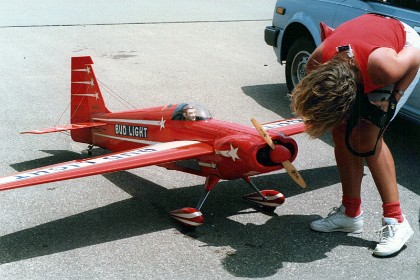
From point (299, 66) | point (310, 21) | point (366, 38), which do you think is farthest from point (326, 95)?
point (299, 66)

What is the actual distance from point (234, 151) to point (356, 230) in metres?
1.09

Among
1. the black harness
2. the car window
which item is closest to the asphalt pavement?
the black harness

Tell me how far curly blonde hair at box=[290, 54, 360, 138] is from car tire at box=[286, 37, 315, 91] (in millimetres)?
3585

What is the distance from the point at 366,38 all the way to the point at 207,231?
1.82 metres

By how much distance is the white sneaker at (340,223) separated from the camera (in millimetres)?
4480

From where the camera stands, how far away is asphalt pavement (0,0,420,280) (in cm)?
405

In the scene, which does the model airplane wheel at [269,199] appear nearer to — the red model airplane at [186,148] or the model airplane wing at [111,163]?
the red model airplane at [186,148]

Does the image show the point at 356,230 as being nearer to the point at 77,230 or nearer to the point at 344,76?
the point at 344,76

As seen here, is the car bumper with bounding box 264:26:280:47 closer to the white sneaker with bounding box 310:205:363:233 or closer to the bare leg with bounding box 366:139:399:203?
the white sneaker with bounding box 310:205:363:233

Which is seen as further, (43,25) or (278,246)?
(43,25)

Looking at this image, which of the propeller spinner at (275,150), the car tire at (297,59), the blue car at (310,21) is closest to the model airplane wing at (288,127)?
the propeller spinner at (275,150)

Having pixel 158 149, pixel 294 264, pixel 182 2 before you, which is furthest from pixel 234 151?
pixel 182 2

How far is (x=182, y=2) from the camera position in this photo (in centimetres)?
1562

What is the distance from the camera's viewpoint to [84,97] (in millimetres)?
5898
